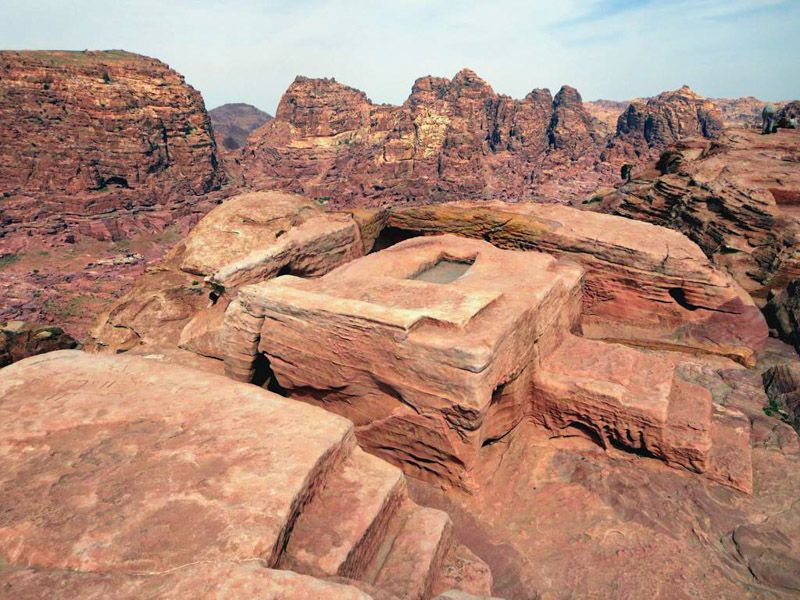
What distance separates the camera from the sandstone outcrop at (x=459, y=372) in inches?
138

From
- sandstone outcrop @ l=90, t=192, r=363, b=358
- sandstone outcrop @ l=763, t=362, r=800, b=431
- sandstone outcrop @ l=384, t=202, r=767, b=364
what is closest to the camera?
sandstone outcrop @ l=763, t=362, r=800, b=431

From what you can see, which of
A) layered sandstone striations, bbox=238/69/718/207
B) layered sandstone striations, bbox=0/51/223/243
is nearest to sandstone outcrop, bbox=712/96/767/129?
layered sandstone striations, bbox=238/69/718/207

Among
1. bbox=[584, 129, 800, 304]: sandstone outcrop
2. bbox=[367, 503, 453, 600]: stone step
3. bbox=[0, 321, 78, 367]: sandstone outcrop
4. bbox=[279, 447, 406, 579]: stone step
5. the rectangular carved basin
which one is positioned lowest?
bbox=[0, 321, 78, 367]: sandstone outcrop

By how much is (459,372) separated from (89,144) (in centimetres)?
6485

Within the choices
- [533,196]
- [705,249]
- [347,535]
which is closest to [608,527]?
[347,535]

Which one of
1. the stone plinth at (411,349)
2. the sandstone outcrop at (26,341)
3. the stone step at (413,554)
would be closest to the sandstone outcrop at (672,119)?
the stone plinth at (411,349)

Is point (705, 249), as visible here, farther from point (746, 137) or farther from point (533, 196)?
point (533, 196)

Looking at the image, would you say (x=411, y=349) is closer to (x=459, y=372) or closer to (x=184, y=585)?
(x=459, y=372)

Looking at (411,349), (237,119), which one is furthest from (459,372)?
(237,119)

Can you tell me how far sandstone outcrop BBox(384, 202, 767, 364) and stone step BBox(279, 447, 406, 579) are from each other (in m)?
4.22

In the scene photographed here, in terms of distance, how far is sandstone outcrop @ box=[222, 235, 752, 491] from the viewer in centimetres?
351

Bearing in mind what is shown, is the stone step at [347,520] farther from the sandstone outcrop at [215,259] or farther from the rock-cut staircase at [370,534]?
the sandstone outcrop at [215,259]

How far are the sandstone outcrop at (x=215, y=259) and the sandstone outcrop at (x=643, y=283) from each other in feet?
7.46

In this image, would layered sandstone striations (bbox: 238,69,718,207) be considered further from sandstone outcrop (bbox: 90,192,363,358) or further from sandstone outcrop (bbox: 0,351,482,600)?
sandstone outcrop (bbox: 0,351,482,600)
